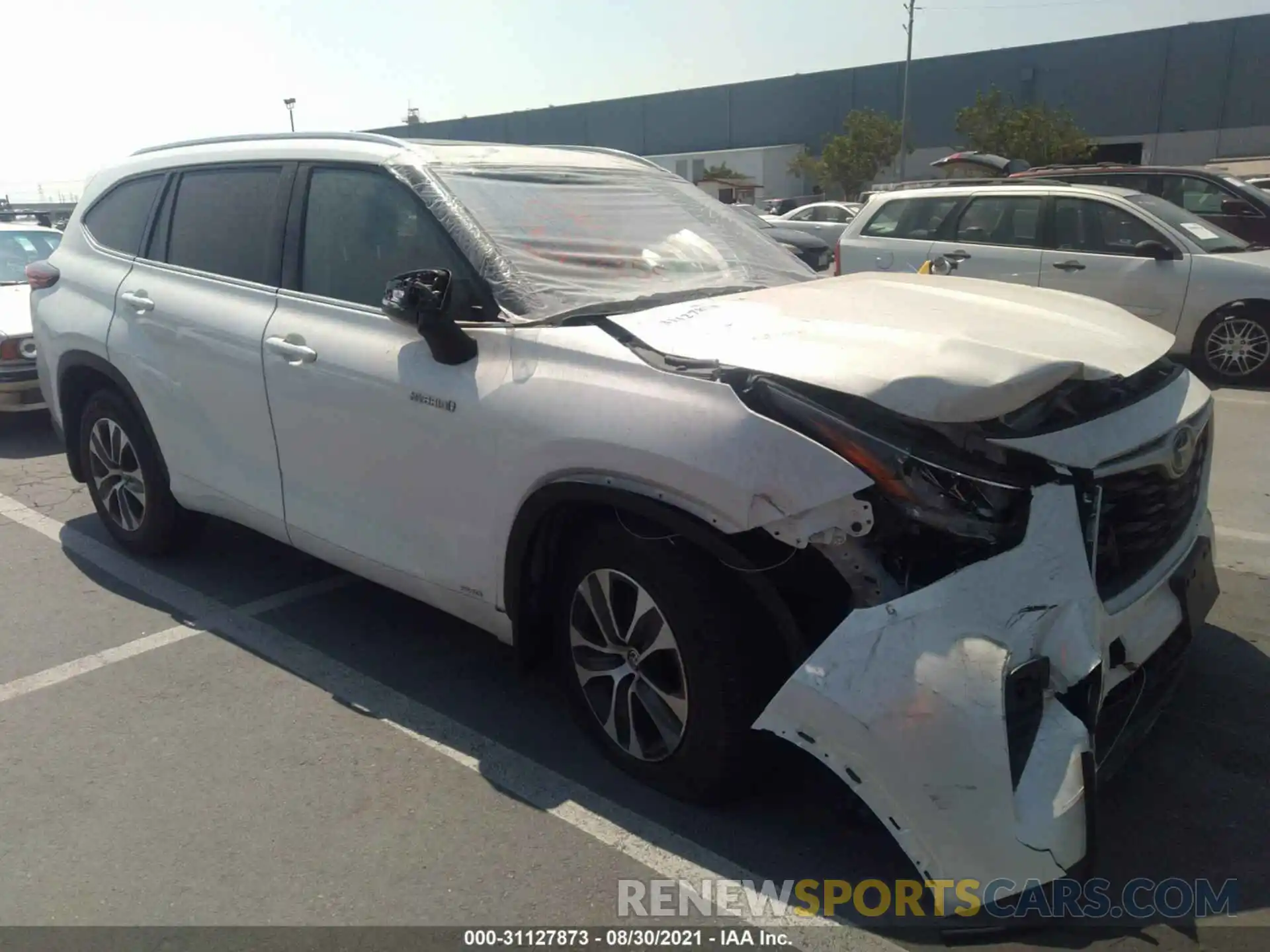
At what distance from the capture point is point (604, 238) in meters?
3.73

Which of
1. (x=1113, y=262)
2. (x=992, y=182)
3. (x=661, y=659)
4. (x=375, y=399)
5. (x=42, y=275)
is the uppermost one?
(x=992, y=182)

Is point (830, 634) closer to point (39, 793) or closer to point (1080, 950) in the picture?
point (1080, 950)

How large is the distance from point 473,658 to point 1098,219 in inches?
298

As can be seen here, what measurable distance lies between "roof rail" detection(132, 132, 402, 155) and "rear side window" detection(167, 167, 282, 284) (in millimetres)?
178

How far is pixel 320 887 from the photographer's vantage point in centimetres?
268

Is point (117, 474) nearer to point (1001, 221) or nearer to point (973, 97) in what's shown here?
point (1001, 221)

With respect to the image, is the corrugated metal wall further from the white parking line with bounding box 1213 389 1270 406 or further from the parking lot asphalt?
the parking lot asphalt

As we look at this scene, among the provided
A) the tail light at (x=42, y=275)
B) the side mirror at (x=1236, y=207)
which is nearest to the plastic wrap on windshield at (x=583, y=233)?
the tail light at (x=42, y=275)

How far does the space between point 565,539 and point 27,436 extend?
6.84 m

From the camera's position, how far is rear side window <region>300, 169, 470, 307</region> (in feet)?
11.3

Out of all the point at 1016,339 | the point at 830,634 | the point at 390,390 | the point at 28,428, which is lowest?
the point at 28,428

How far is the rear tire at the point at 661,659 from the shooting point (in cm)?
266

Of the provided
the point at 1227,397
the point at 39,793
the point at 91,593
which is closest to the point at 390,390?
the point at 39,793

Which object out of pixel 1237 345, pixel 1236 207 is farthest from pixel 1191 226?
pixel 1236 207
